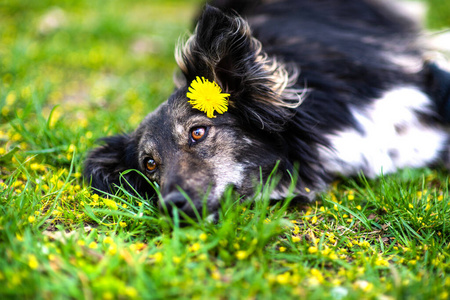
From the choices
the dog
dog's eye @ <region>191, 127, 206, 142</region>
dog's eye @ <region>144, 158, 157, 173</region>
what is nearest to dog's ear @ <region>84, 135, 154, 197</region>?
the dog

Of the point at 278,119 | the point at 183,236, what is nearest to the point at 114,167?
the point at 183,236

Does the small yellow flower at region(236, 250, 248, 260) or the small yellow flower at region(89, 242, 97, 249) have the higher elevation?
the small yellow flower at region(236, 250, 248, 260)

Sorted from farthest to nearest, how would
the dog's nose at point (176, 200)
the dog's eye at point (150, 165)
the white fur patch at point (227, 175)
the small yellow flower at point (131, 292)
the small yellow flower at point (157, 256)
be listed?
the dog's eye at point (150, 165) → the white fur patch at point (227, 175) → the dog's nose at point (176, 200) → the small yellow flower at point (157, 256) → the small yellow flower at point (131, 292)

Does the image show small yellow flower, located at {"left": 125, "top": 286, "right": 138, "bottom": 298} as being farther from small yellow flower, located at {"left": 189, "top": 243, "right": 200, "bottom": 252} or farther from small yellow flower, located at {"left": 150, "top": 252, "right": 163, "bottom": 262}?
small yellow flower, located at {"left": 189, "top": 243, "right": 200, "bottom": 252}

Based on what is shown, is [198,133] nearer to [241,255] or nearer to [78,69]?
[241,255]

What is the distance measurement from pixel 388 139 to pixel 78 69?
15.2 feet

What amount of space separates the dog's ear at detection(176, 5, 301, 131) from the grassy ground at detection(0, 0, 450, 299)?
25.3 inches

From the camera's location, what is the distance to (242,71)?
292cm

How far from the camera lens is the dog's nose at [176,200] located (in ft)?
7.72

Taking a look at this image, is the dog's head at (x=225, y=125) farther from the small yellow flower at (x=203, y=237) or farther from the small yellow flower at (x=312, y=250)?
the small yellow flower at (x=312, y=250)

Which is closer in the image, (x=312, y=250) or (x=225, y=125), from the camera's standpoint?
(x=312, y=250)

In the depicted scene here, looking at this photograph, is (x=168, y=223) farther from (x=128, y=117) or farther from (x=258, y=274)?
(x=128, y=117)

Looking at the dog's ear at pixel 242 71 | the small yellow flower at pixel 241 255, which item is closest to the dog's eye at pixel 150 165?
the dog's ear at pixel 242 71

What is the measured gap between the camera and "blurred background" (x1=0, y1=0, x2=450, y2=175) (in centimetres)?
373
